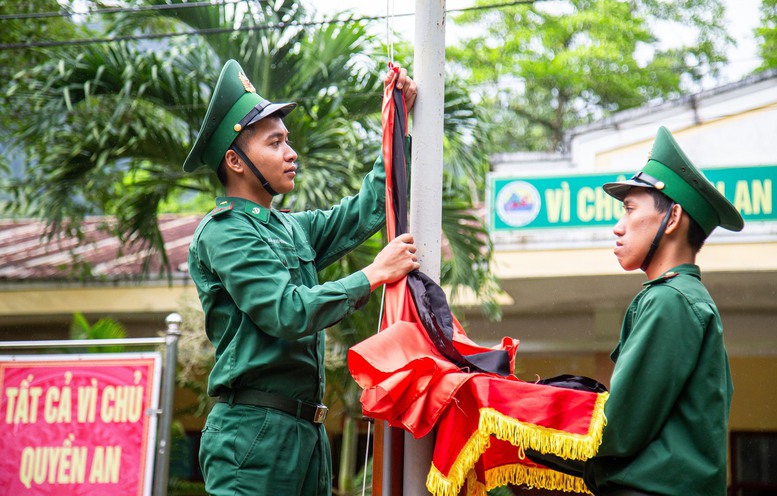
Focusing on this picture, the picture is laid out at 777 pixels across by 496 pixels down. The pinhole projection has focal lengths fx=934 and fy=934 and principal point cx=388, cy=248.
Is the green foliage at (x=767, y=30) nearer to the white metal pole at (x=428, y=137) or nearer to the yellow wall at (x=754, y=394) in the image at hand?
the yellow wall at (x=754, y=394)

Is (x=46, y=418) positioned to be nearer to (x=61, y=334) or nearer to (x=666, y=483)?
(x=666, y=483)

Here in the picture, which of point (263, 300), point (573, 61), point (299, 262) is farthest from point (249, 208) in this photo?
point (573, 61)

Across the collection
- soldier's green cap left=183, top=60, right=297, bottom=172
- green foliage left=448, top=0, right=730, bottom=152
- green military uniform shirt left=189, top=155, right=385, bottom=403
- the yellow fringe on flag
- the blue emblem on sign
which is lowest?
the yellow fringe on flag

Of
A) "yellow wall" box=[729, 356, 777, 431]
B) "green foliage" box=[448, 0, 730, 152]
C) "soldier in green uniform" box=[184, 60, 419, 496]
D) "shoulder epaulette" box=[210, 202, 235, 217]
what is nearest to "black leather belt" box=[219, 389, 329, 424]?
"soldier in green uniform" box=[184, 60, 419, 496]

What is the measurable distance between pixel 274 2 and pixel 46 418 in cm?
333

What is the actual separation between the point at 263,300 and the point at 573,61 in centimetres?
1598

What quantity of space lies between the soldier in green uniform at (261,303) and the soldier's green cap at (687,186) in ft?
2.47

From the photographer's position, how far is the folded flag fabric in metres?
2.50

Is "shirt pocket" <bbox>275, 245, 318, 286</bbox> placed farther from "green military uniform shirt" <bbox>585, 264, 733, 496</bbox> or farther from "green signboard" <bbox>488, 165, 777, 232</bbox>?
"green signboard" <bbox>488, 165, 777, 232</bbox>

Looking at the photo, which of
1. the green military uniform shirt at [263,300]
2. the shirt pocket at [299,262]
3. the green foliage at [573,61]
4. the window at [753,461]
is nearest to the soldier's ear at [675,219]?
the green military uniform shirt at [263,300]

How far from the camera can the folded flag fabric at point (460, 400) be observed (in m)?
2.50

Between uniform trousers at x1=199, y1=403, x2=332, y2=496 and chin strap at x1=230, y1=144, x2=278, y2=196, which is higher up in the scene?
chin strap at x1=230, y1=144, x2=278, y2=196

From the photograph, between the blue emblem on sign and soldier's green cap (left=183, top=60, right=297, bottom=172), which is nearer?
soldier's green cap (left=183, top=60, right=297, bottom=172)

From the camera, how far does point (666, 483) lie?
2.37 metres
